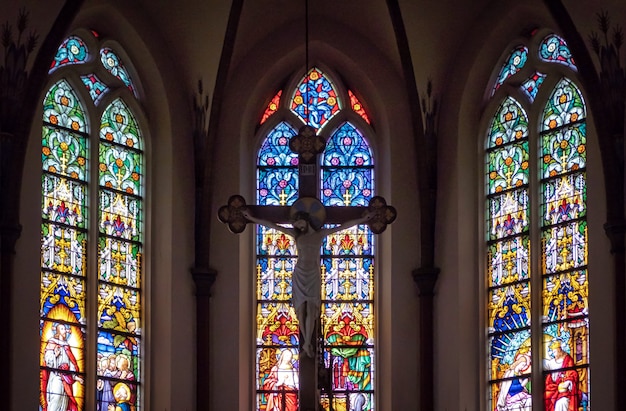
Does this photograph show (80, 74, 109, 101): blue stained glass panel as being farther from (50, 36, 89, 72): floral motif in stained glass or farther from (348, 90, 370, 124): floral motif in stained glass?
(348, 90, 370, 124): floral motif in stained glass

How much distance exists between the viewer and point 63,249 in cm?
2152

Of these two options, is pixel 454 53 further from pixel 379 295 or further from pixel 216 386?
pixel 216 386

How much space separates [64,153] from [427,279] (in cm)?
427

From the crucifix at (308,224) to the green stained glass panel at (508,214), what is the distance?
2.63 metres

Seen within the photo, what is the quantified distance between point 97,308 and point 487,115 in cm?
495

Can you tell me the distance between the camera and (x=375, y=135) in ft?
76.6

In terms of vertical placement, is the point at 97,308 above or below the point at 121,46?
below

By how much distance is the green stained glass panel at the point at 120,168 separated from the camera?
22.3 meters

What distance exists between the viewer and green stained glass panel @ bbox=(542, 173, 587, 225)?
21516 mm

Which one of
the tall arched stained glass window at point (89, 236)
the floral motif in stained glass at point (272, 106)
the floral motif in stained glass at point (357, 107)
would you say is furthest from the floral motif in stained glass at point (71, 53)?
the floral motif in stained glass at point (357, 107)
